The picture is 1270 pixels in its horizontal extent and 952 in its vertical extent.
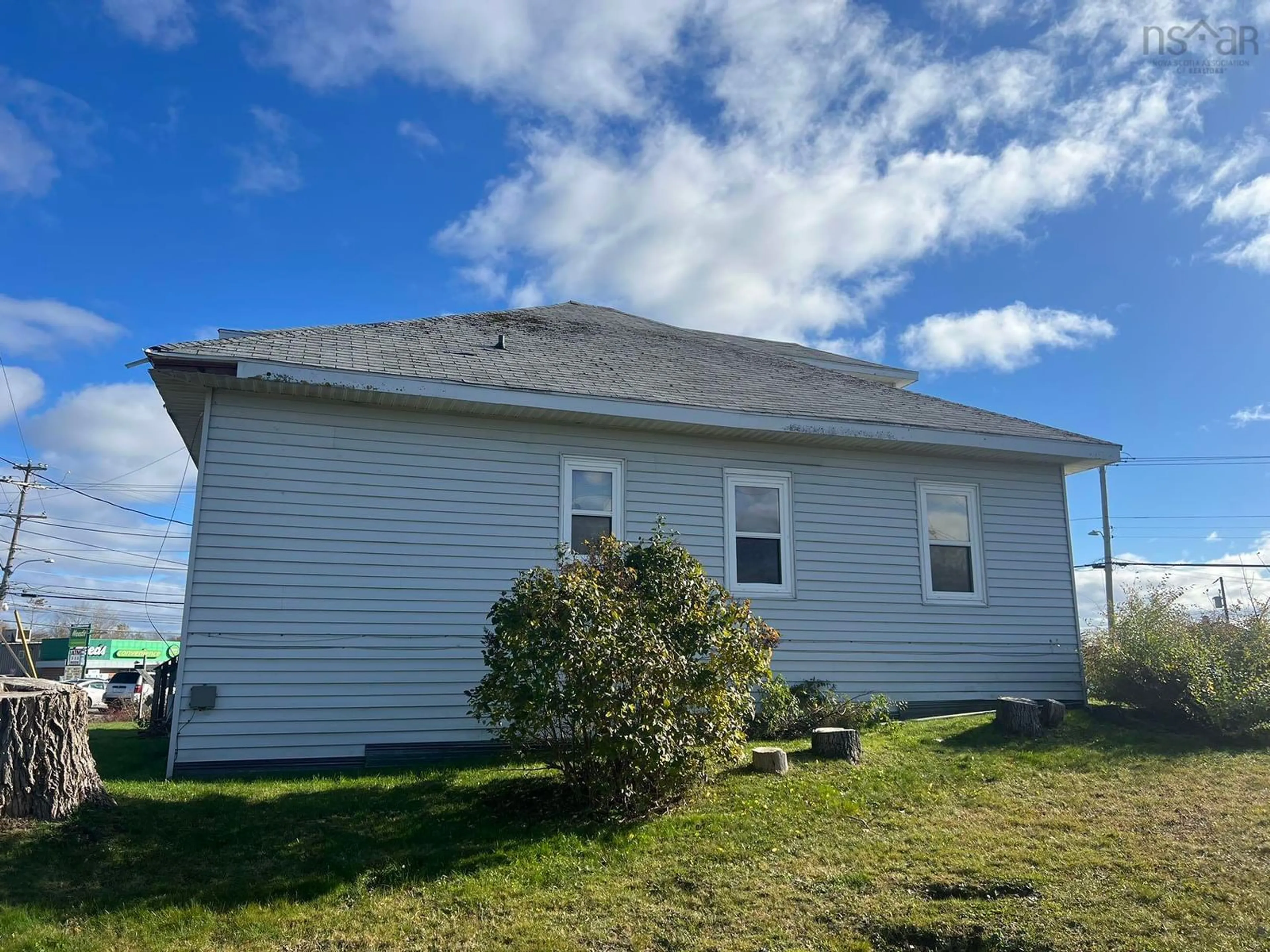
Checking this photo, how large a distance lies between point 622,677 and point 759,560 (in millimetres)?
4685

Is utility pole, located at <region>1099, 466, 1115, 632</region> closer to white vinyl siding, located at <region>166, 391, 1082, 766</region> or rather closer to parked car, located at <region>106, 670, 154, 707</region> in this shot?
white vinyl siding, located at <region>166, 391, 1082, 766</region>

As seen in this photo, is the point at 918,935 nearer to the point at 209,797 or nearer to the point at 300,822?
the point at 300,822

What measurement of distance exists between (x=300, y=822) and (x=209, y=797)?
45.6 inches

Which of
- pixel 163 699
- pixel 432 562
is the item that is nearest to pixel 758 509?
pixel 432 562

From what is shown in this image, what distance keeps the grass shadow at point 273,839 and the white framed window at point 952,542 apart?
6090 mm

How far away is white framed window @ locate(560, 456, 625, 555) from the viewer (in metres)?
9.48

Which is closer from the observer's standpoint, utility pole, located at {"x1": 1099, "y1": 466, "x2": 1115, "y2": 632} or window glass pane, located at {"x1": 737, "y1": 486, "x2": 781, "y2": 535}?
window glass pane, located at {"x1": 737, "y1": 486, "x2": 781, "y2": 535}

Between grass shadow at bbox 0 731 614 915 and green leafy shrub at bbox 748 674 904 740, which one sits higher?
green leafy shrub at bbox 748 674 904 740

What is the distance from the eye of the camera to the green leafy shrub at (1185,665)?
8.73 m

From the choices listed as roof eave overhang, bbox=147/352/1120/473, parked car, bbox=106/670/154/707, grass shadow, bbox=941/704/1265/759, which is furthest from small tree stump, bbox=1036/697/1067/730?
parked car, bbox=106/670/154/707

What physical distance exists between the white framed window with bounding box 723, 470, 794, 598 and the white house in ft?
0.09

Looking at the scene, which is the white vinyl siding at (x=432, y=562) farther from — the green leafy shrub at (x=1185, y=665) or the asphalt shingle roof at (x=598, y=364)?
the green leafy shrub at (x=1185, y=665)

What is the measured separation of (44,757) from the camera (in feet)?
18.7

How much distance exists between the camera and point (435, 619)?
882 cm
